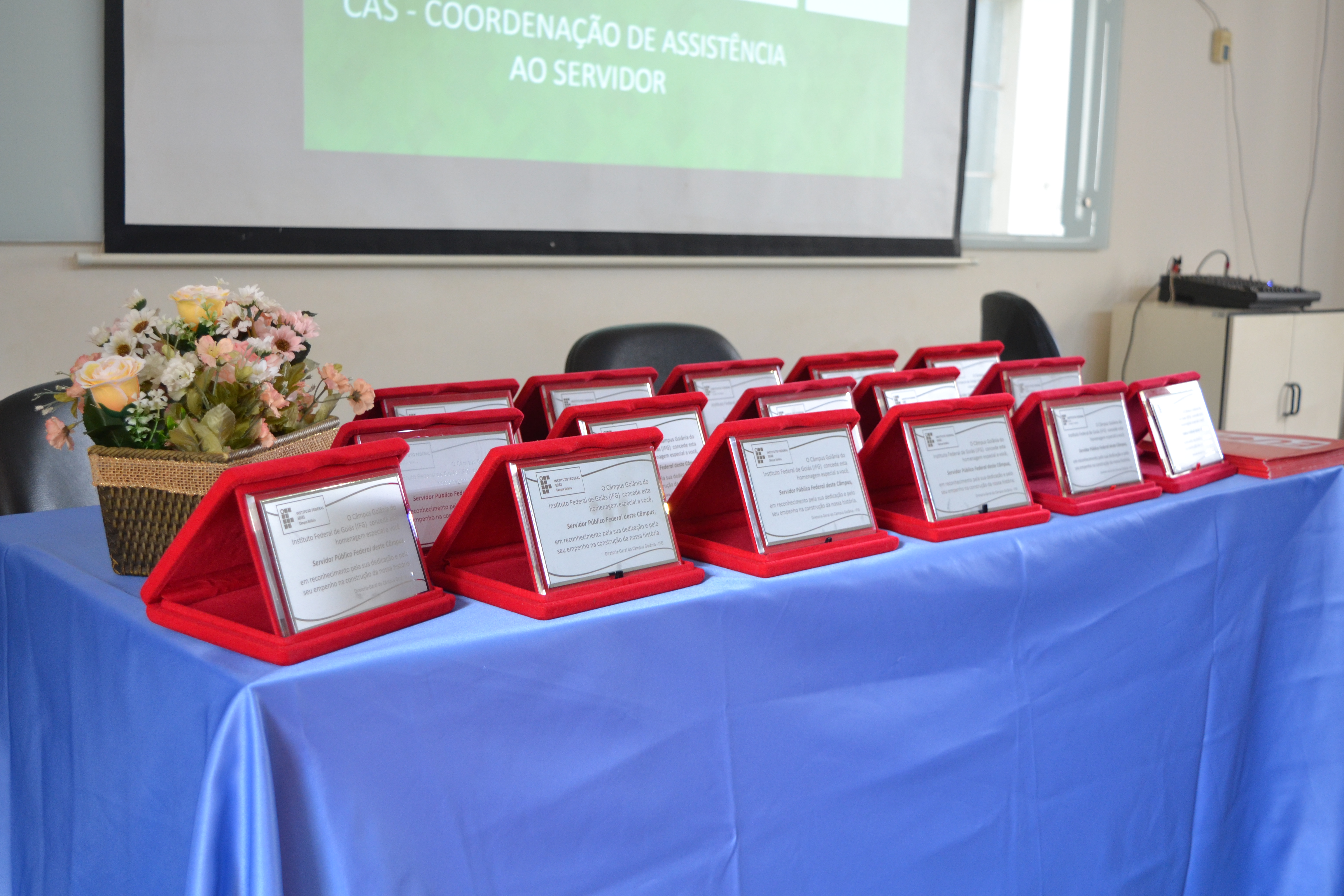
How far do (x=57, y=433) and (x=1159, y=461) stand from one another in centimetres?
145

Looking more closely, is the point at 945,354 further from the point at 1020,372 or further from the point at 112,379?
the point at 112,379

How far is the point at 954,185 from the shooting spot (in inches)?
151

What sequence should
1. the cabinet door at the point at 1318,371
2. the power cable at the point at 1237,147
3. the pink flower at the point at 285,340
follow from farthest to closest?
the power cable at the point at 1237,147
the cabinet door at the point at 1318,371
the pink flower at the point at 285,340

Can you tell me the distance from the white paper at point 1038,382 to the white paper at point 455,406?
0.76 meters

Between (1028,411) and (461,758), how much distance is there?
0.88 m

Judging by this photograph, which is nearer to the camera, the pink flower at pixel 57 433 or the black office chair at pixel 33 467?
the pink flower at pixel 57 433

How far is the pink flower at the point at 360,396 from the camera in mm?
1104

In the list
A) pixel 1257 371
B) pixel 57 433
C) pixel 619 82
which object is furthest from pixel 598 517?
pixel 1257 371

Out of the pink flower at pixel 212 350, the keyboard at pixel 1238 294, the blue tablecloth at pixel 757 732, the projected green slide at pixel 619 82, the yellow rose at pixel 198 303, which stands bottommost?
the blue tablecloth at pixel 757 732

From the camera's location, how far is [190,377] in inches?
38.2

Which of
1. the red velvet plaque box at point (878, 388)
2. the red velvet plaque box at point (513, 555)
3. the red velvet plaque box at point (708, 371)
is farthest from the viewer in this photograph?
the red velvet plaque box at point (708, 371)

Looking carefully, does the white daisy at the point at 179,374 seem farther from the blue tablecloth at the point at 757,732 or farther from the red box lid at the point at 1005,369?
the red box lid at the point at 1005,369

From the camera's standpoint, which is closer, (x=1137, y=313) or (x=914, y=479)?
(x=914, y=479)

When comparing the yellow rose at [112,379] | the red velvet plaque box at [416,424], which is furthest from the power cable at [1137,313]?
the yellow rose at [112,379]
